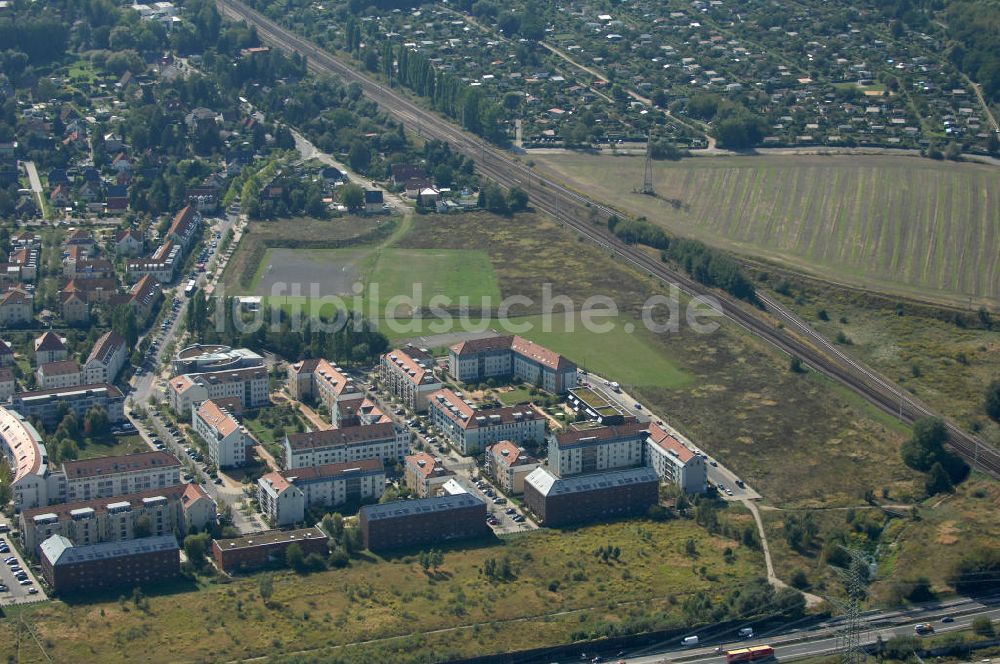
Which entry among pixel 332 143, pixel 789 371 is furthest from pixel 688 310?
pixel 332 143

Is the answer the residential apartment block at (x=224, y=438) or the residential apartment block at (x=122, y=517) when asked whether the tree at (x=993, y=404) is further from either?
the residential apartment block at (x=122, y=517)

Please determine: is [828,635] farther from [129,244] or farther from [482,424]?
[129,244]

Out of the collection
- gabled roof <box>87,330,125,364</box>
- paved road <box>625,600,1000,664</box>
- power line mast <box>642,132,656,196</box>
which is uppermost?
gabled roof <box>87,330,125,364</box>

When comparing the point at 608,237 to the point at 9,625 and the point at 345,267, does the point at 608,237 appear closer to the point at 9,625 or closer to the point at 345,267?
the point at 345,267

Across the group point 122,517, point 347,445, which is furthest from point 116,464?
point 347,445

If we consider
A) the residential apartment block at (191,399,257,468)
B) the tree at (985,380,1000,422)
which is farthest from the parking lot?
the tree at (985,380,1000,422)

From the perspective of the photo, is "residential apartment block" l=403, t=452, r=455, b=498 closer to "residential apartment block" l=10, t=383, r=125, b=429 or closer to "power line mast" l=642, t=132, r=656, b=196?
"residential apartment block" l=10, t=383, r=125, b=429
